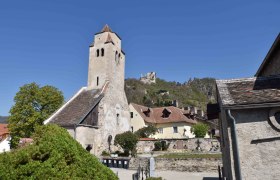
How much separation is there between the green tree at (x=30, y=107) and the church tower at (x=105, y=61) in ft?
25.5

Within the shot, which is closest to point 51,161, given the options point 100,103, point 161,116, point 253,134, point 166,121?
point 253,134

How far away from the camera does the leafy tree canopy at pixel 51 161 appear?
624 centimetres

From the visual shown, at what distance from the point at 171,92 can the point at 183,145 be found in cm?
7939

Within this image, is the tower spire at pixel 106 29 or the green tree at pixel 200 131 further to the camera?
the green tree at pixel 200 131

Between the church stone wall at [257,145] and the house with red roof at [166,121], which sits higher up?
the house with red roof at [166,121]

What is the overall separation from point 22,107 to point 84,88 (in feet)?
31.1

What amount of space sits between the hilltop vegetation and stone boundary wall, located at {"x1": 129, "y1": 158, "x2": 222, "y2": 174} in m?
55.4

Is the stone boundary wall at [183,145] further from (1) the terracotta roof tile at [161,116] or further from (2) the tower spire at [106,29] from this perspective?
(2) the tower spire at [106,29]

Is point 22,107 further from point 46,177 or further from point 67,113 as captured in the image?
→ point 46,177

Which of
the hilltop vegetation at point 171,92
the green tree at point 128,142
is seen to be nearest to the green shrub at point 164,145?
the green tree at point 128,142

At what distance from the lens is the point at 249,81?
1134cm

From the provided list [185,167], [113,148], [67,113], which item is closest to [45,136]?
[185,167]

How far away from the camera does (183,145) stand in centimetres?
3616

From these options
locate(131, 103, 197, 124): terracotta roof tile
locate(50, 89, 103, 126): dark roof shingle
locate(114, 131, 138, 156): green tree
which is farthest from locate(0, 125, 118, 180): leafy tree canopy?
locate(131, 103, 197, 124): terracotta roof tile
